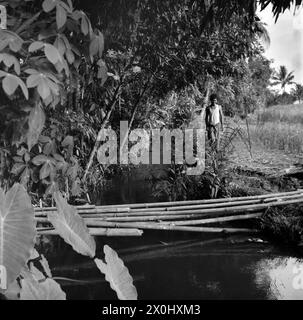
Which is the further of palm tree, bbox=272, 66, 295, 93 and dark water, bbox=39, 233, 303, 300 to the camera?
palm tree, bbox=272, 66, 295, 93

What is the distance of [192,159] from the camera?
5.73 m

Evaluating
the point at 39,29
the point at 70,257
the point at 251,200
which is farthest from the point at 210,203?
the point at 39,29

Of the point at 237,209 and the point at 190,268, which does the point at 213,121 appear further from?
the point at 190,268

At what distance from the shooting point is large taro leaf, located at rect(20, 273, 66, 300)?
790mm

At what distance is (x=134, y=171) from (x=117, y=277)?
758 centimetres

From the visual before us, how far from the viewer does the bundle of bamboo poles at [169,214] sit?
306 centimetres

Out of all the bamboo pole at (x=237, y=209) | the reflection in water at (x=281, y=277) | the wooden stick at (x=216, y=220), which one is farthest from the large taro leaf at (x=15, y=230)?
the bamboo pole at (x=237, y=209)

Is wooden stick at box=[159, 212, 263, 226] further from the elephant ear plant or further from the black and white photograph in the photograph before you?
the elephant ear plant

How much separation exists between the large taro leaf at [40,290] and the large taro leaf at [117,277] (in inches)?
4.5

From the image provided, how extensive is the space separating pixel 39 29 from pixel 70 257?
2574mm

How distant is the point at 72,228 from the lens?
3.19 ft

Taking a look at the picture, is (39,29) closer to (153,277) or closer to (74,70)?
(74,70)

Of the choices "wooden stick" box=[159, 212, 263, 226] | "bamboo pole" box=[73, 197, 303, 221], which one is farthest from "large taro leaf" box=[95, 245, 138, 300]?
"bamboo pole" box=[73, 197, 303, 221]

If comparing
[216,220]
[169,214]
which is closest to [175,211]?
[169,214]
